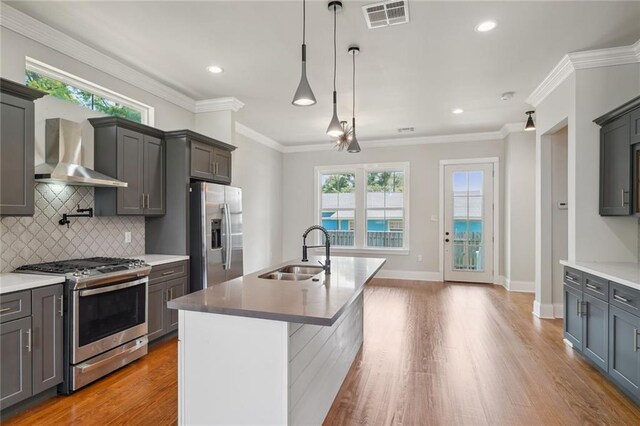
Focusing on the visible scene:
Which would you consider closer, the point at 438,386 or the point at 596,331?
→ the point at 438,386

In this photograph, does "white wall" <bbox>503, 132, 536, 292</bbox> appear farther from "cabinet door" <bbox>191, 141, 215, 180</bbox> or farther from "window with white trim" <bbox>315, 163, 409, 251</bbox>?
"cabinet door" <bbox>191, 141, 215, 180</bbox>

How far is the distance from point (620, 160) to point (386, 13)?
98.2 inches

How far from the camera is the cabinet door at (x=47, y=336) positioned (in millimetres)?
2289

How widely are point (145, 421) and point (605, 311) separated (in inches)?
139

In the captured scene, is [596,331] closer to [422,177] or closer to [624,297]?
[624,297]

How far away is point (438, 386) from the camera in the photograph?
2.58 metres

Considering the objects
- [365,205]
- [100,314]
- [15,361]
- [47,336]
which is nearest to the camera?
[15,361]

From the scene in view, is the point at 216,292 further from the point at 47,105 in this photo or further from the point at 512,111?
the point at 512,111

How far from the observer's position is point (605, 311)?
8.79ft

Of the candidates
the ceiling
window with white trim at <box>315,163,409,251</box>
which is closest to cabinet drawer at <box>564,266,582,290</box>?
the ceiling

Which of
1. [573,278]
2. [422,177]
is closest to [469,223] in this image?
[422,177]

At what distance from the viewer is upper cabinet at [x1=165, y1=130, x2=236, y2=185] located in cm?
383

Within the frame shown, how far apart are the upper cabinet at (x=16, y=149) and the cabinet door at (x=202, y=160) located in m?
1.57

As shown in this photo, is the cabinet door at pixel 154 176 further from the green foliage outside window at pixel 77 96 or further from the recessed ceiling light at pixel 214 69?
the recessed ceiling light at pixel 214 69
